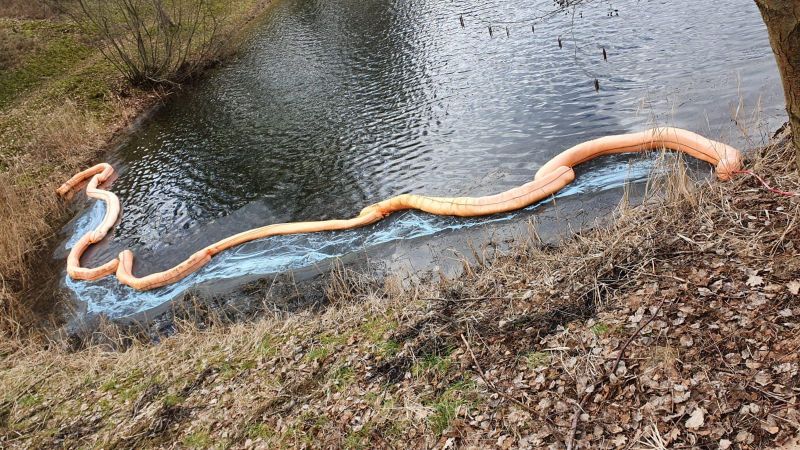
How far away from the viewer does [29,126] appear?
21.2 m

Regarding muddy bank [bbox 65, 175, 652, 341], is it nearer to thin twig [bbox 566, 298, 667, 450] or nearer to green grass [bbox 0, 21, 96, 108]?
thin twig [bbox 566, 298, 667, 450]

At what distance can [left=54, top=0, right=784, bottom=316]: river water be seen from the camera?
11.2 metres

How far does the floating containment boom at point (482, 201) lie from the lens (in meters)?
9.54

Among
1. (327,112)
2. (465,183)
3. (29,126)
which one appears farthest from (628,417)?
(29,126)

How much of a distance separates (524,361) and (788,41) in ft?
11.0

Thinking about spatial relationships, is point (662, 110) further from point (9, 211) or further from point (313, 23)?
point (313, 23)

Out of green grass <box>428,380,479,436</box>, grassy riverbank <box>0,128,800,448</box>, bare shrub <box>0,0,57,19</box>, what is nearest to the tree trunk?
grassy riverbank <box>0,128,800,448</box>

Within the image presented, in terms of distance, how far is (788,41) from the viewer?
319cm

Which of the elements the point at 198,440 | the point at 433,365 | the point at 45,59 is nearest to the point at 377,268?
the point at 433,365

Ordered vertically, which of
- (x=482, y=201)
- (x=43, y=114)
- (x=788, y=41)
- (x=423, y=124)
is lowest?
(x=482, y=201)

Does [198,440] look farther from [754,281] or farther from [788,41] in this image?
[788,41]

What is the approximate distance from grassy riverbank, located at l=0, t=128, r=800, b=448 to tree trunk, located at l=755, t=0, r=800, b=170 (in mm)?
1821

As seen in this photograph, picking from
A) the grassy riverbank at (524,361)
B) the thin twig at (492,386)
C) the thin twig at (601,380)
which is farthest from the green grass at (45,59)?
the thin twig at (601,380)

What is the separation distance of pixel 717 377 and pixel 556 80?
12.2 metres
